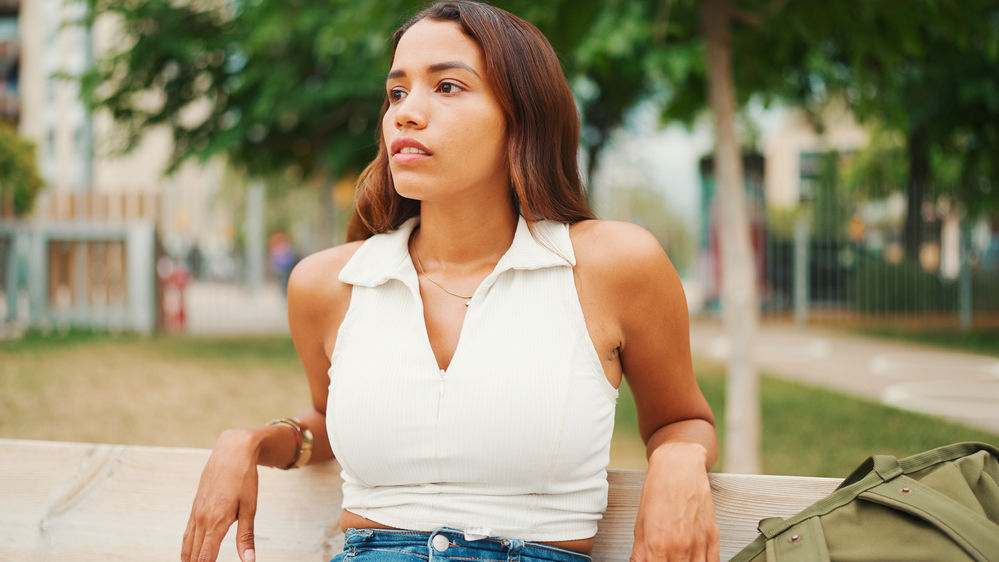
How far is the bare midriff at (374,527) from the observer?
5.24 feet

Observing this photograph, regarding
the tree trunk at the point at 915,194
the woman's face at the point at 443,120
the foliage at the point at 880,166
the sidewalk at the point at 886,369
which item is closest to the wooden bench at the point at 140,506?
the woman's face at the point at 443,120

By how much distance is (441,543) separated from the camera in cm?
153

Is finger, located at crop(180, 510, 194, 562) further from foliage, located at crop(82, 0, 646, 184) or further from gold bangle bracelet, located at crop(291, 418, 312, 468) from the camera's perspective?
foliage, located at crop(82, 0, 646, 184)

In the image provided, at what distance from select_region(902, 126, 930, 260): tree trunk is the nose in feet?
46.5

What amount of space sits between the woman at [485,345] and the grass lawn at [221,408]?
138 inches

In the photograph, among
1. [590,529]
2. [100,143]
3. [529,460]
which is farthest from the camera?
[100,143]

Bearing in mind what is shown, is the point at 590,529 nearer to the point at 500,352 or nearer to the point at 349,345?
the point at 500,352

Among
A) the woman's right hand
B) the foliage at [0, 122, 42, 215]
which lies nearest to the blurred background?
the foliage at [0, 122, 42, 215]

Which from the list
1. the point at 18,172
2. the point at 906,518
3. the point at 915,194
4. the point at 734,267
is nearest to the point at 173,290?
the point at 18,172

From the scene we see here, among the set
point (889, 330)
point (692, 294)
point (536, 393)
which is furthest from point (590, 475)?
point (692, 294)

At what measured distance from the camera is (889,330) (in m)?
13.2

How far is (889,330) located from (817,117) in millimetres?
3881

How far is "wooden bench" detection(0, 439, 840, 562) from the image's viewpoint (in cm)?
191

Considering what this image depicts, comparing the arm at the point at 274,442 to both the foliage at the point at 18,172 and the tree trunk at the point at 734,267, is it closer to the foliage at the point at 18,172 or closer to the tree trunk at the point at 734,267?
the tree trunk at the point at 734,267
